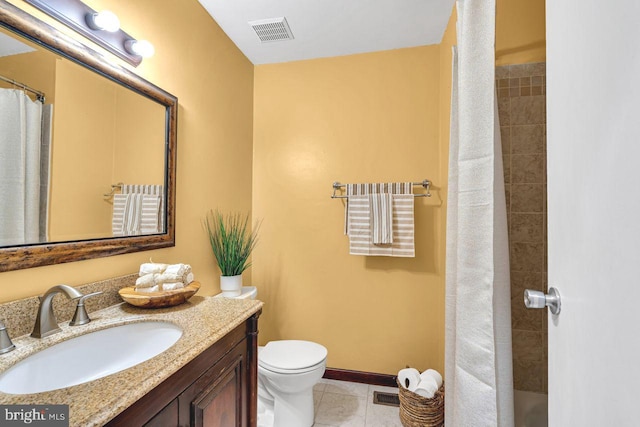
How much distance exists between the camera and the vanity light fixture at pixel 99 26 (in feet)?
3.26

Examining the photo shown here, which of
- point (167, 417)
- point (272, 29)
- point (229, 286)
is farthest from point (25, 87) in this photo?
point (272, 29)

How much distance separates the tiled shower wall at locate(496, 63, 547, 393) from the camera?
4.68ft

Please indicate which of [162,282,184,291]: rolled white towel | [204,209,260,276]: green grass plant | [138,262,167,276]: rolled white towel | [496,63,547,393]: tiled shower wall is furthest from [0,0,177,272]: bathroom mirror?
[496,63,547,393]: tiled shower wall

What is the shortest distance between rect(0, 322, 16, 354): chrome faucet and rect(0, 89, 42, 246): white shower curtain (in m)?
0.24

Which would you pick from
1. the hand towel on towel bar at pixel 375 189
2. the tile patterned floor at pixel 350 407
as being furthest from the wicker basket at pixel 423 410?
the hand towel on towel bar at pixel 375 189

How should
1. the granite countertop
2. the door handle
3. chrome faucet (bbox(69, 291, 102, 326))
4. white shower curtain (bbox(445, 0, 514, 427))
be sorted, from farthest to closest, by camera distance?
white shower curtain (bbox(445, 0, 514, 427)) → chrome faucet (bbox(69, 291, 102, 326)) → the door handle → the granite countertop

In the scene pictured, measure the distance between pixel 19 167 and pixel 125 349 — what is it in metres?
0.66

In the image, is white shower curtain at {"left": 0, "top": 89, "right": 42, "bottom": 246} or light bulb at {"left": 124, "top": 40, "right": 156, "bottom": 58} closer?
white shower curtain at {"left": 0, "top": 89, "right": 42, "bottom": 246}

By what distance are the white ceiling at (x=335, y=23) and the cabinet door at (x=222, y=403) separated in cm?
194

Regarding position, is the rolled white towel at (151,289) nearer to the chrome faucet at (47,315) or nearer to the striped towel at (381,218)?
the chrome faucet at (47,315)

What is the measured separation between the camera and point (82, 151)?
3.59ft

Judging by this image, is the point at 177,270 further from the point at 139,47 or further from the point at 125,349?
the point at 139,47

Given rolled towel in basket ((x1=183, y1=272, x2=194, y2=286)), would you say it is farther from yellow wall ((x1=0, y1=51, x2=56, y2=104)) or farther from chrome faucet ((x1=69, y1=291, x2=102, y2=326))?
yellow wall ((x1=0, y1=51, x2=56, y2=104))

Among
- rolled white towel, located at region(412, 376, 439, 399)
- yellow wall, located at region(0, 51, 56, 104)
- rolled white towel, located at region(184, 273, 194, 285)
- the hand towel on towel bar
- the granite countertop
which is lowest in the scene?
rolled white towel, located at region(412, 376, 439, 399)
